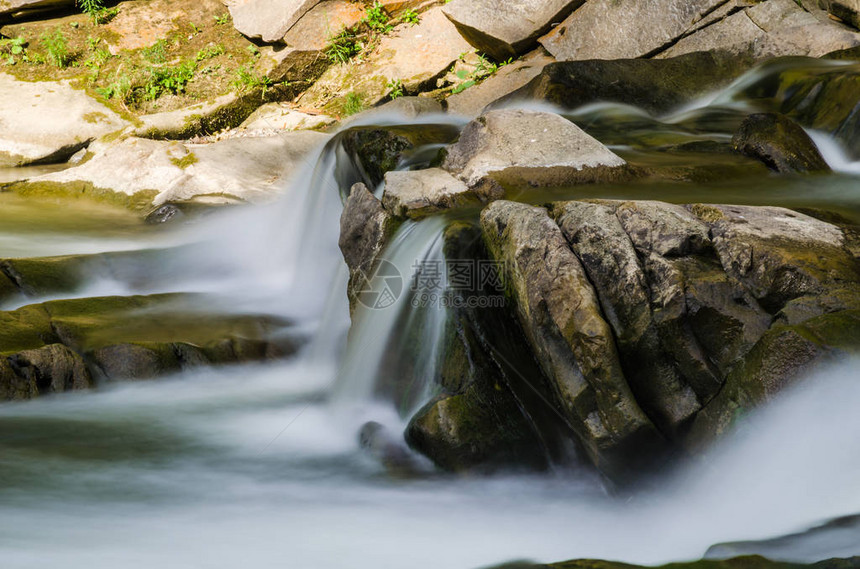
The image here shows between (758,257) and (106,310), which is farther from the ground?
(758,257)

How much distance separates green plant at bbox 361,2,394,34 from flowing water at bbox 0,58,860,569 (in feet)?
22.1

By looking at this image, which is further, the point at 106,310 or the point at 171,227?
the point at 171,227

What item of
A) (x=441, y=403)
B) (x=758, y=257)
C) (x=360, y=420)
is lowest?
(x=360, y=420)

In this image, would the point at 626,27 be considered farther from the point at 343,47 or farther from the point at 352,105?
the point at 343,47

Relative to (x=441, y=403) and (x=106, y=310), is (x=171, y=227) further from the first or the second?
(x=441, y=403)

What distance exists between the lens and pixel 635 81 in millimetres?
7457

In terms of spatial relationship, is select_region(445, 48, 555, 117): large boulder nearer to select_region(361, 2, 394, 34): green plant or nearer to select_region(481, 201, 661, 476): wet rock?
select_region(361, 2, 394, 34): green plant

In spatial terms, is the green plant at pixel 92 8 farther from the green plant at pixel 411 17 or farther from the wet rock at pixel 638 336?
the wet rock at pixel 638 336

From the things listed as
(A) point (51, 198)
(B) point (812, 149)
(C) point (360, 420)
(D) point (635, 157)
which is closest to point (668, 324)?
(C) point (360, 420)

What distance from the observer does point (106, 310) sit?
5051 mm

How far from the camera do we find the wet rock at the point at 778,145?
5.23 metres

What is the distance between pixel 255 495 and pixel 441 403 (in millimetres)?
954

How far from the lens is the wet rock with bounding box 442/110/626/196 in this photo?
15.5 feet

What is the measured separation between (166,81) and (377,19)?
131 inches
